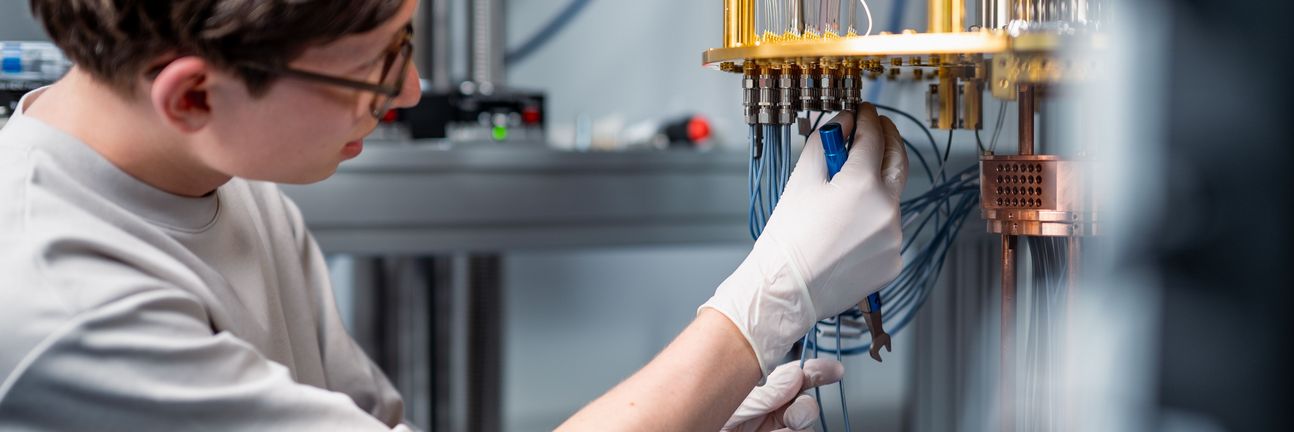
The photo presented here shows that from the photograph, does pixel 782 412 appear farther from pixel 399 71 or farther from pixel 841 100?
pixel 399 71

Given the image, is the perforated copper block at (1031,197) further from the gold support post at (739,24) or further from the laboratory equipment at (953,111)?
the gold support post at (739,24)

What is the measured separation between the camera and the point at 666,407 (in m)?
0.76

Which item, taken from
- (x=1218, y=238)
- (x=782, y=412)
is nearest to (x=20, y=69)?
(x=782, y=412)

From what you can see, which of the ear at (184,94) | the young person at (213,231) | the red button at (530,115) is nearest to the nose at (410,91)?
the young person at (213,231)

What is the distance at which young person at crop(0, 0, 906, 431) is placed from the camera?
0.69 metres

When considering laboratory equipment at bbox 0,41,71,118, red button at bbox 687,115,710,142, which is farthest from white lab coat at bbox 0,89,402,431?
red button at bbox 687,115,710,142

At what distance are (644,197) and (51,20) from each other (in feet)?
3.43

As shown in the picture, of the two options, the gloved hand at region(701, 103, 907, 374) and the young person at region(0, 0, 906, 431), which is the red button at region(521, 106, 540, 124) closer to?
the young person at region(0, 0, 906, 431)

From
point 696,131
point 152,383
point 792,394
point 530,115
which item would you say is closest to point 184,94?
point 152,383

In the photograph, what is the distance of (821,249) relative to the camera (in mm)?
810

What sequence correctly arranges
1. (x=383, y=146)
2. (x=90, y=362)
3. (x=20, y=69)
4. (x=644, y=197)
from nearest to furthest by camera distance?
(x=90, y=362) < (x=20, y=69) < (x=383, y=146) < (x=644, y=197)

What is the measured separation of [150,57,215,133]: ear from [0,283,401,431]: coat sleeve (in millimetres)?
121

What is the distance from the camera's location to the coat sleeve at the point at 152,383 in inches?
26.9

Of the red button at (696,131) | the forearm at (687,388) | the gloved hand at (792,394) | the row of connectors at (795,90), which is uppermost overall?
the row of connectors at (795,90)
